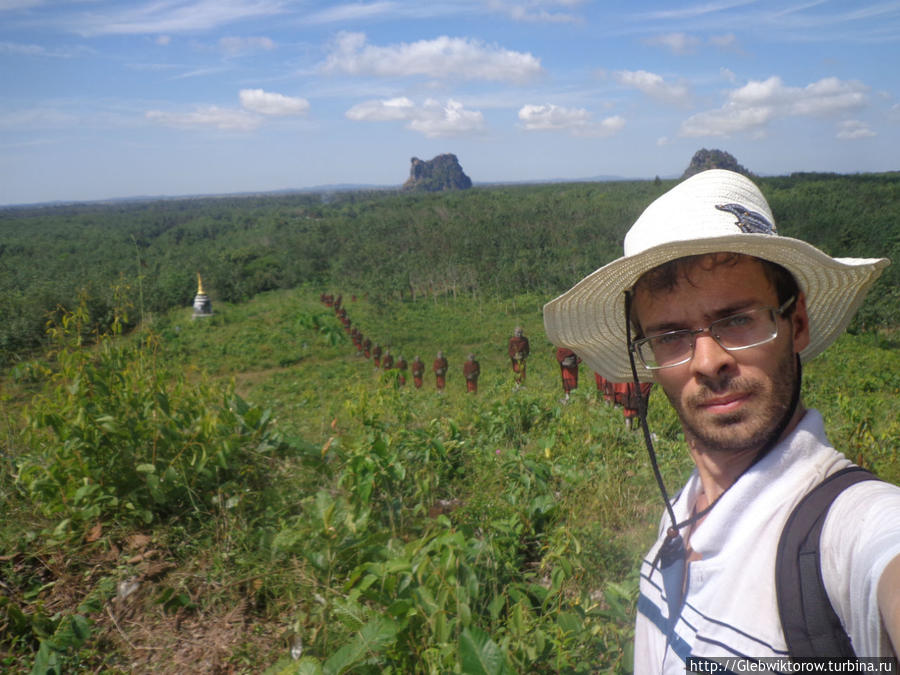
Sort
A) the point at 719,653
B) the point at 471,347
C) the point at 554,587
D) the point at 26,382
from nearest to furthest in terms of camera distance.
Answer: the point at 719,653 < the point at 554,587 < the point at 26,382 < the point at 471,347

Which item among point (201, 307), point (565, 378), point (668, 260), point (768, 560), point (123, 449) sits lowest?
point (201, 307)

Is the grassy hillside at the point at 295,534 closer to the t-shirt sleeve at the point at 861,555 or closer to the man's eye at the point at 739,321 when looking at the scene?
the t-shirt sleeve at the point at 861,555

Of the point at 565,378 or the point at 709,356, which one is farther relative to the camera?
the point at 565,378

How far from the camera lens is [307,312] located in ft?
82.8

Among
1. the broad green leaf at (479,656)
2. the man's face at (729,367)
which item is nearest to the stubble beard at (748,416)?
the man's face at (729,367)

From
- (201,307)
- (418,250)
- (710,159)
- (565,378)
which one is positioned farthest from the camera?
(710,159)

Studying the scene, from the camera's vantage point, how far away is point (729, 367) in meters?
1.05

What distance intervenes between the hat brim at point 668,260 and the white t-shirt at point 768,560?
0.32 meters

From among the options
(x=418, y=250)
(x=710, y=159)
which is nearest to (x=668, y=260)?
(x=418, y=250)

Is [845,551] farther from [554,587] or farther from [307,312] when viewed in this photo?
[307,312]

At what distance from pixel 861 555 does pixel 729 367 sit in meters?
0.40

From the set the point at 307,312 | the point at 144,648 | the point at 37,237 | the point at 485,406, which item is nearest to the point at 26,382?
the point at 144,648

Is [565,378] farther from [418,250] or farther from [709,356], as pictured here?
[418,250]

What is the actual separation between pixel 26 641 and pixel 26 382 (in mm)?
1630
